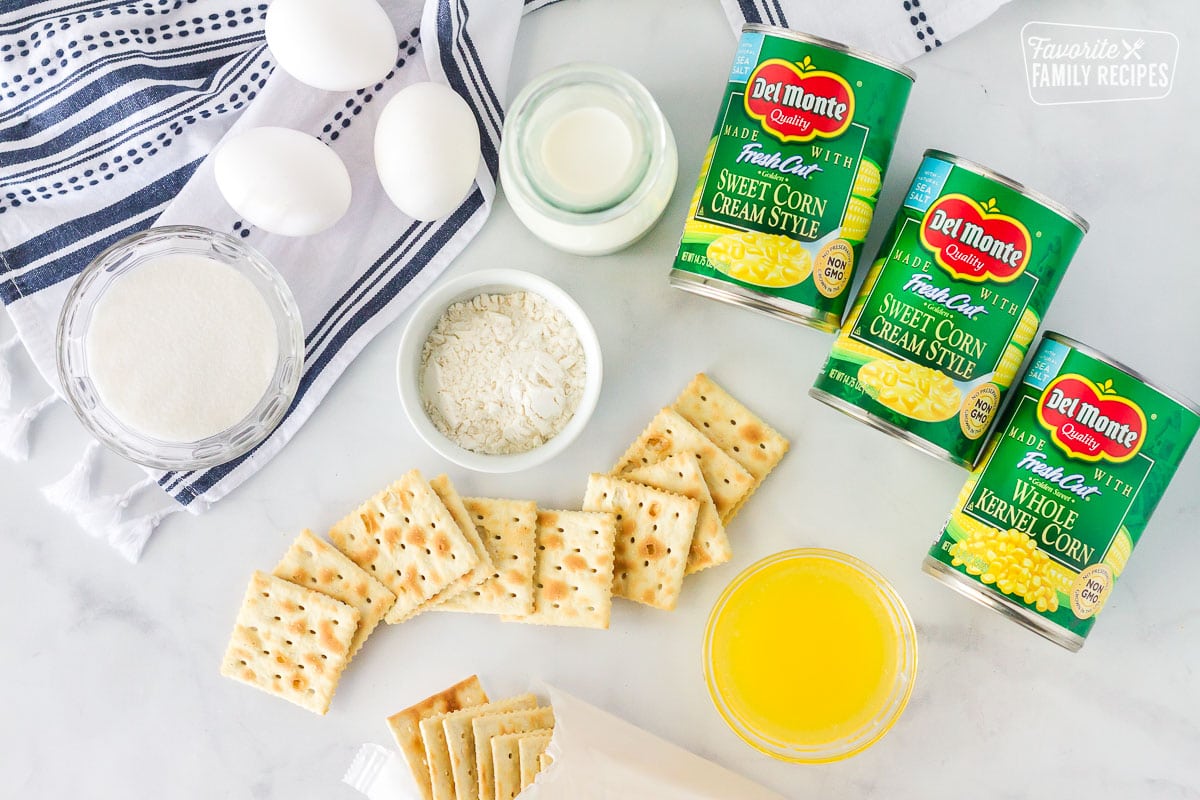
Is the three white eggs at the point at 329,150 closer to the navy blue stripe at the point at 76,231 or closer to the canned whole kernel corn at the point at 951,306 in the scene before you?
the navy blue stripe at the point at 76,231

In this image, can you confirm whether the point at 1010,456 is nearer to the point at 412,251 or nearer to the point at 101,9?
Result: the point at 412,251

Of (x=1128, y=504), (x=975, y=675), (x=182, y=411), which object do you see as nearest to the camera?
(x=1128, y=504)

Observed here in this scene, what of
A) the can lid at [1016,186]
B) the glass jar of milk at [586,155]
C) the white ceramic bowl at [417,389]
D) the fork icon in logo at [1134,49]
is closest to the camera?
the can lid at [1016,186]

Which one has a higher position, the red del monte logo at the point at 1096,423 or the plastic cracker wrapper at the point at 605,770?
the red del monte logo at the point at 1096,423

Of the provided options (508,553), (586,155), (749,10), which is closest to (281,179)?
(586,155)

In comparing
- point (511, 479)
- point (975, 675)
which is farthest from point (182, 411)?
point (975, 675)

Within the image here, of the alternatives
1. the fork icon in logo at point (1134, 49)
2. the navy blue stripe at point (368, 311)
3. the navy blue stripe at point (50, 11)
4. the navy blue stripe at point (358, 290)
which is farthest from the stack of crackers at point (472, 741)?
the fork icon in logo at point (1134, 49)

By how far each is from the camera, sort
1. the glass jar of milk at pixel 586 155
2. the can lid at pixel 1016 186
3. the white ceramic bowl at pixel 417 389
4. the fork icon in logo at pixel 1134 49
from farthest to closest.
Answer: the fork icon in logo at pixel 1134 49 < the white ceramic bowl at pixel 417 389 < the glass jar of milk at pixel 586 155 < the can lid at pixel 1016 186

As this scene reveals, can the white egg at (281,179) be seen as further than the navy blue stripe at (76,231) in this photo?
No
